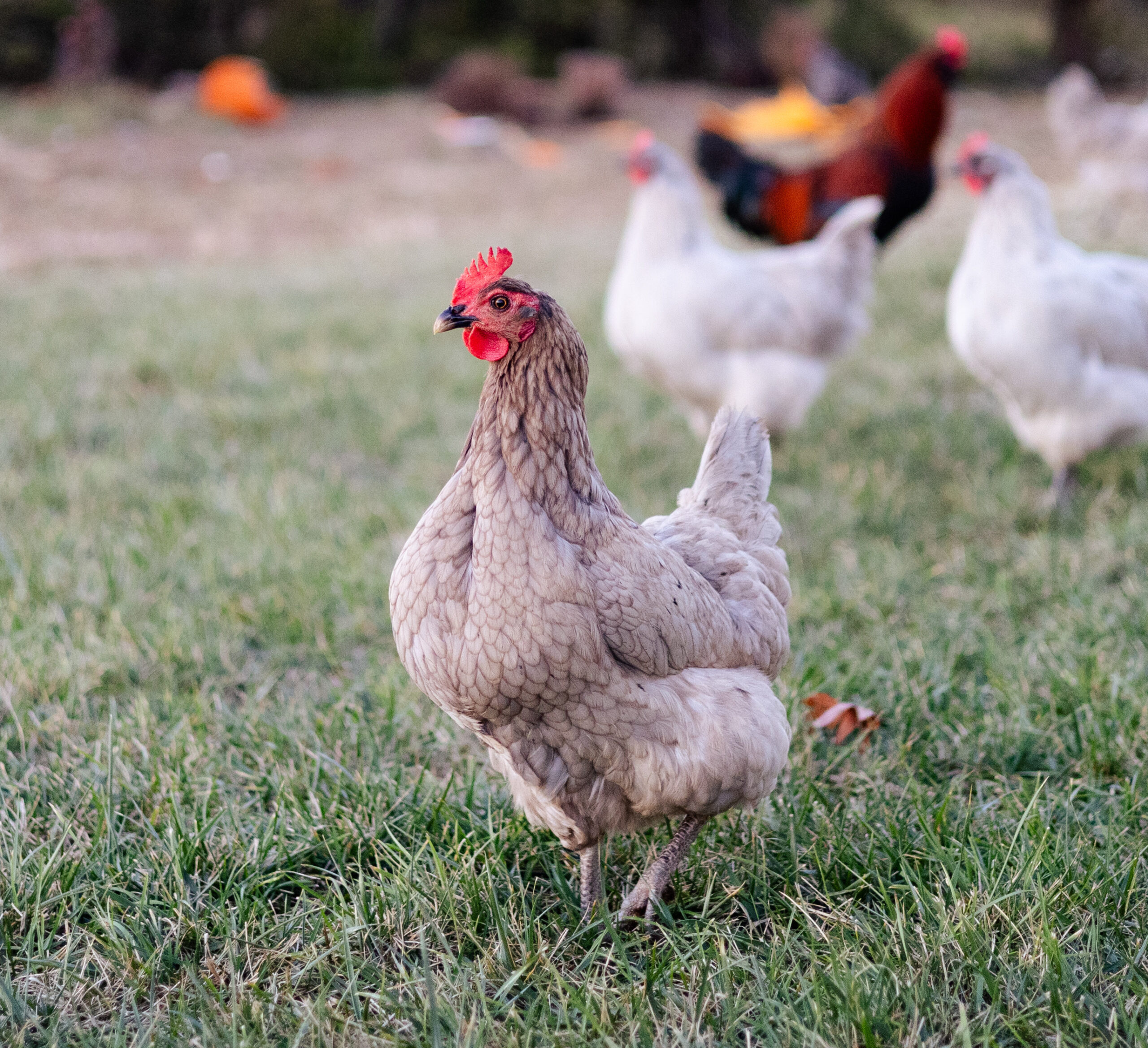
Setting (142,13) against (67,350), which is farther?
(142,13)

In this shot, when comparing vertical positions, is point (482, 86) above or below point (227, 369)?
above

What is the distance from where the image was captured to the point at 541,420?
1882 millimetres

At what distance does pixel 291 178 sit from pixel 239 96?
399 cm

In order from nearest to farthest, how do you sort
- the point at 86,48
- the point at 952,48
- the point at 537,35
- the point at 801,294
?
the point at 801,294
the point at 952,48
the point at 86,48
the point at 537,35

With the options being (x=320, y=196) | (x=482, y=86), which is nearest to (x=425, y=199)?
(x=320, y=196)

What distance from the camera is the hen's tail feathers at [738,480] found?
2496 mm

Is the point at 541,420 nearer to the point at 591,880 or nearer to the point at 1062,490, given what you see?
the point at 591,880

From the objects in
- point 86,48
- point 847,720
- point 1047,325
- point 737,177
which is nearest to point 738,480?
point 847,720

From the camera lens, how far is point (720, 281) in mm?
Result: 4992

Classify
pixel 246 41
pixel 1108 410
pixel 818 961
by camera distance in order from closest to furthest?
pixel 818 961 → pixel 1108 410 → pixel 246 41

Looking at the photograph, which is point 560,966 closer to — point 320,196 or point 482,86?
point 320,196

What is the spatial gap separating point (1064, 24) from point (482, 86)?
50.1 ft

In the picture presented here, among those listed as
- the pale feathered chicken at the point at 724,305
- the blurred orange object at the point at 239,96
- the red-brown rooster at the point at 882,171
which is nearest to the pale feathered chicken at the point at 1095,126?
the red-brown rooster at the point at 882,171

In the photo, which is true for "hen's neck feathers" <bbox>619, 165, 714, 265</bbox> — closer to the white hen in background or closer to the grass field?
the grass field
